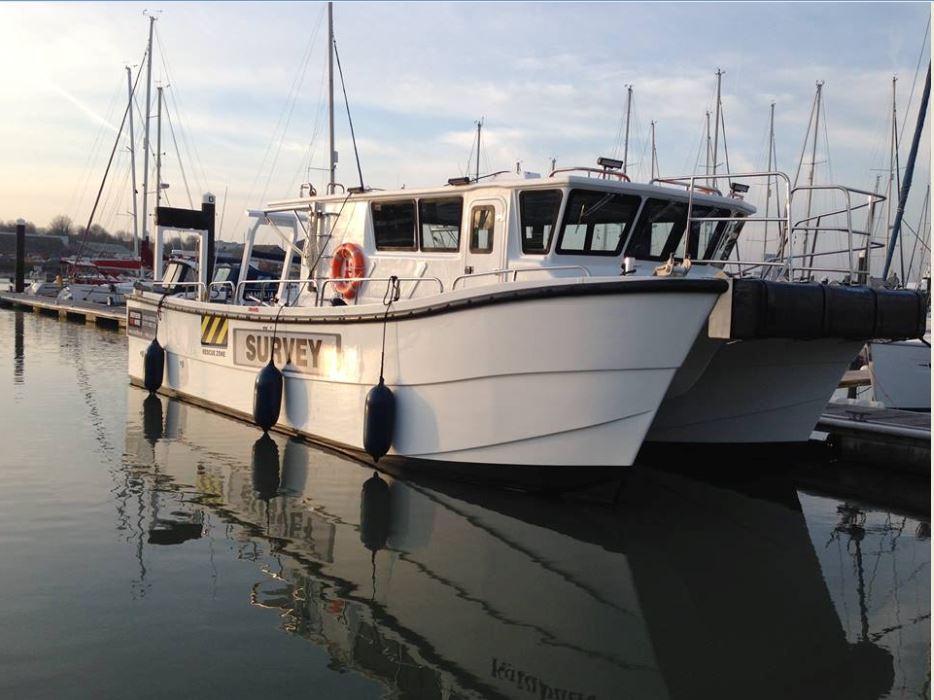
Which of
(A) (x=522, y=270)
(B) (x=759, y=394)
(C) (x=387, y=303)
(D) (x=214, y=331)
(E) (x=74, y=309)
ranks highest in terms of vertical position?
(A) (x=522, y=270)

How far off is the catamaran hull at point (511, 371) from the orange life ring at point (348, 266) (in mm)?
496

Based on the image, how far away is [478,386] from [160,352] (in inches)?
277

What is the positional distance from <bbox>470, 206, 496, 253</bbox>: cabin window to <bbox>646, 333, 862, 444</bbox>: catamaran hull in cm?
230

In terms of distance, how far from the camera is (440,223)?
8266 millimetres

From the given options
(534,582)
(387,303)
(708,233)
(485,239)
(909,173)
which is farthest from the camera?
(909,173)

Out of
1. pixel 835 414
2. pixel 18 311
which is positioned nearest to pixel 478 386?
pixel 835 414

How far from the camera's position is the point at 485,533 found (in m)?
6.48

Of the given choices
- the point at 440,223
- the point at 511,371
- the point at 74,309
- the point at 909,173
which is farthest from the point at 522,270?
the point at 74,309

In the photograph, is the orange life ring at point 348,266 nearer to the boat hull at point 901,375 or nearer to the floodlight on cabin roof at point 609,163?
the floodlight on cabin roof at point 609,163

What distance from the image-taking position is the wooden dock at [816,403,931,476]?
9109mm

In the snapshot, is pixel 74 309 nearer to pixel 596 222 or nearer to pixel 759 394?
pixel 596 222

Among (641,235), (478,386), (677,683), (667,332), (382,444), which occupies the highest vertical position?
(641,235)

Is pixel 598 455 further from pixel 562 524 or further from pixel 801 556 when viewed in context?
pixel 801 556

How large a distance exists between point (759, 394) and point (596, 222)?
257 cm
